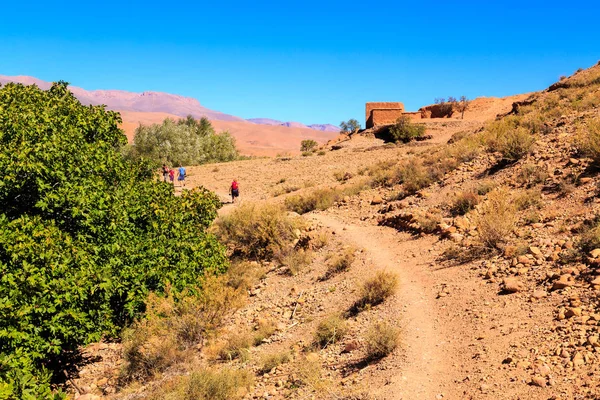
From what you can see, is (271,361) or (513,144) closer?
(271,361)

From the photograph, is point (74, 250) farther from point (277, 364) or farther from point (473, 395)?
point (473, 395)

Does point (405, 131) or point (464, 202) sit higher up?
point (405, 131)

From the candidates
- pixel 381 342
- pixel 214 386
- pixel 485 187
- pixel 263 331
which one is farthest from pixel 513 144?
pixel 214 386

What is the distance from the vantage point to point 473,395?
224 inches

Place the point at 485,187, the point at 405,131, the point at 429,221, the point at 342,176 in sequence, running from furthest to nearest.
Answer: the point at 405,131 → the point at 342,176 → the point at 485,187 → the point at 429,221

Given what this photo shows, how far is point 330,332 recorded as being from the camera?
8.20 meters

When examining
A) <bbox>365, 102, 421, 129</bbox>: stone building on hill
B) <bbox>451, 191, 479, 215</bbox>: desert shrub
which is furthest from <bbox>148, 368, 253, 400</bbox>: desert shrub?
<bbox>365, 102, 421, 129</bbox>: stone building on hill

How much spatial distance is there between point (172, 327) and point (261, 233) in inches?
209

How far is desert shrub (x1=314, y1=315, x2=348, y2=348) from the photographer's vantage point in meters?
8.11

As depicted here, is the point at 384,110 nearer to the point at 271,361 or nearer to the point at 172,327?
the point at 172,327

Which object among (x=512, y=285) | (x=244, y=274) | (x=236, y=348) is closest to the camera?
(x=512, y=285)

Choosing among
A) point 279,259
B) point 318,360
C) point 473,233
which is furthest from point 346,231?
point 318,360

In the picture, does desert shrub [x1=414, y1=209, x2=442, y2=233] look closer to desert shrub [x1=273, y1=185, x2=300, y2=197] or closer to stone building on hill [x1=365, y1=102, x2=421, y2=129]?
desert shrub [x1=273, y1=185, x2=300, y2=197]

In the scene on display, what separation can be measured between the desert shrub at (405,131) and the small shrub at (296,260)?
26.1m
